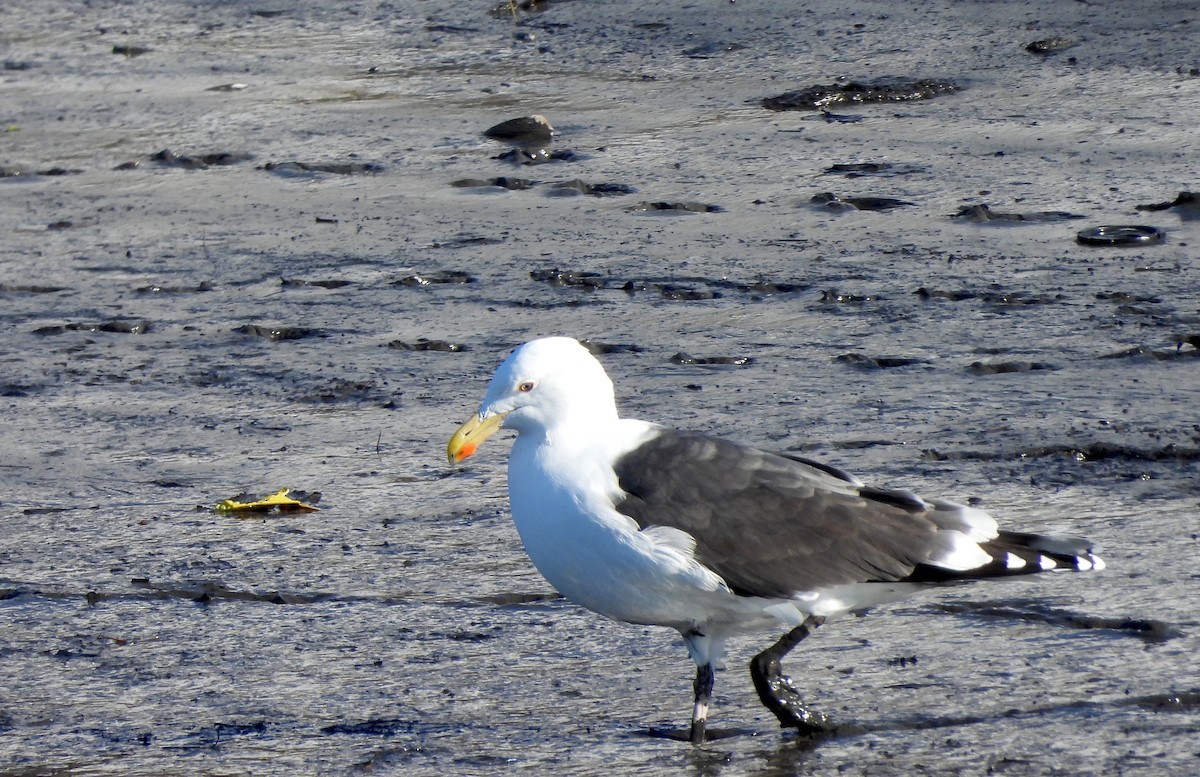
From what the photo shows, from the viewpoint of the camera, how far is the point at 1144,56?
11.0 metres

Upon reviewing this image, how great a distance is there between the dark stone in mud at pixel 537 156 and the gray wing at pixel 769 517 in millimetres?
5967

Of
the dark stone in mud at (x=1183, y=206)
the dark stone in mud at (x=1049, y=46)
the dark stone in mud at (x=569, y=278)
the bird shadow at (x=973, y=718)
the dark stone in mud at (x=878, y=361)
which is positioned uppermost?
the dark stone in mud at (x=1049, y=46)

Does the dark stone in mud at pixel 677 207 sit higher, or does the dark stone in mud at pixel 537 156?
the dark stone in mud at pixel 537 156

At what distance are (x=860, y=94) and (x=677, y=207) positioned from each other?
7.67ft

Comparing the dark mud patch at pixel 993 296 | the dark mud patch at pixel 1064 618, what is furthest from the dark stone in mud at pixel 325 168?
the dark mud patch at pixel 1064 618

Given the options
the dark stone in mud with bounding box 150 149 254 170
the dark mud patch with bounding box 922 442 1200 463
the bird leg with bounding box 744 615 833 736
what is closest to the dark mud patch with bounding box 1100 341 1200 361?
the dark mud patch with bounding box 922 442 1200 463

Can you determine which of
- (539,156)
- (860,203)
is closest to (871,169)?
(860,203)

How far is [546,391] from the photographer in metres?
4.45

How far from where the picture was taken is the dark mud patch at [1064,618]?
456 cm

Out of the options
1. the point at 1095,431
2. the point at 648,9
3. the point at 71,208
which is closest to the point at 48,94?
the point at 71,208

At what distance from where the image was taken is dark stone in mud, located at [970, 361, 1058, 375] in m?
6.62

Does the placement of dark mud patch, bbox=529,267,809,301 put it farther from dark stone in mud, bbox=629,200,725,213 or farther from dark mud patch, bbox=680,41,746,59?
dark mud patch, bbox=680,41,746,59

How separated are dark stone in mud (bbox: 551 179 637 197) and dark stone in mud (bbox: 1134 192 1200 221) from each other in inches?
107

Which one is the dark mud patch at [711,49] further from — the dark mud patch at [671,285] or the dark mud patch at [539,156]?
the dark mud patch at [671,285]
